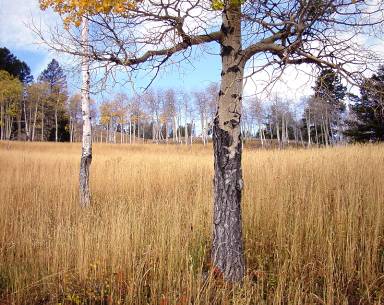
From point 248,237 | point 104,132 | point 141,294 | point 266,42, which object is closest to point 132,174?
point 248,237

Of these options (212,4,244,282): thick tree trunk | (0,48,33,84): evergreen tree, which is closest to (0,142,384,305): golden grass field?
(212,4,244,282): thick tree trunk

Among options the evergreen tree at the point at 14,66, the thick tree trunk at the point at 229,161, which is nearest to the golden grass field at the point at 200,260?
the thick tree trunk at the point at 229,161

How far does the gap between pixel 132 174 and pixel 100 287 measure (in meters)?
6.20

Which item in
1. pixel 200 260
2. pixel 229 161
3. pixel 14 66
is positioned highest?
pixel 14 66

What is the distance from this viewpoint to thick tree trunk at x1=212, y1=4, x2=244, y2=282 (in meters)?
2.85

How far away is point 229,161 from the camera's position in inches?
112

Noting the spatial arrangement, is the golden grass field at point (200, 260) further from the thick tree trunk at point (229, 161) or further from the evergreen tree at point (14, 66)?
the evergreen tree at point (14, 66)

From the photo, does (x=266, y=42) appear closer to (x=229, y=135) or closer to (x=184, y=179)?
(x=229, y=135)

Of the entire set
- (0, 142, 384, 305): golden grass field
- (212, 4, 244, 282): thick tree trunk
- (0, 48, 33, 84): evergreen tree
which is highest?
(0, 48, 33, 84): evergreen tree

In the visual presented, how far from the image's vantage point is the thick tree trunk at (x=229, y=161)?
2.85 m

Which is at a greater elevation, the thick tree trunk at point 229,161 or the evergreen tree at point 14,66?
the evergreen tree at point 14,66

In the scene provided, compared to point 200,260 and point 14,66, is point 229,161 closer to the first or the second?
point 200,260

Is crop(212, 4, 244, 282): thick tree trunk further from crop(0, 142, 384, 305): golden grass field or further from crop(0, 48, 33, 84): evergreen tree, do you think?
crop(0, 48, 33, 84): evergreen tree

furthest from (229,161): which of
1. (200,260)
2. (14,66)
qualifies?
(14,66)
